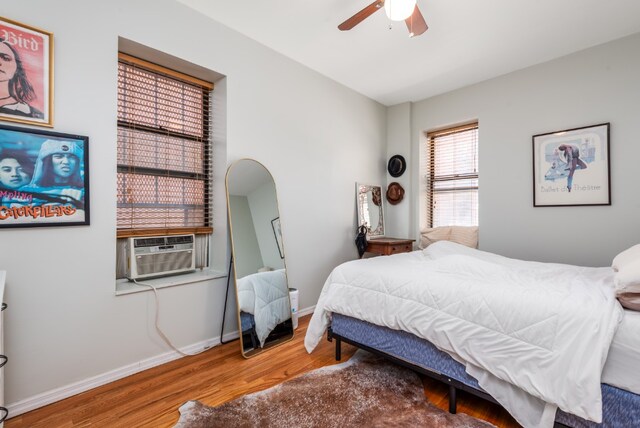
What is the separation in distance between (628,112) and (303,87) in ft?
9.74

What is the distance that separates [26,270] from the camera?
1766mm

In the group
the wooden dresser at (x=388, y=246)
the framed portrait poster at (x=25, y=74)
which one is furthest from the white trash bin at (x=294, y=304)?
the framed portrait poster at (x=25, y=74)

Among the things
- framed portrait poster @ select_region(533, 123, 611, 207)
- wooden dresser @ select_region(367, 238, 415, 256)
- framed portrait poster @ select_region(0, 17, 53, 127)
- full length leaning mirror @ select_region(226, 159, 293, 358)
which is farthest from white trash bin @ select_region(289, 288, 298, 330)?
framed portrait poster @ select_region(533, 123, 611, 207)

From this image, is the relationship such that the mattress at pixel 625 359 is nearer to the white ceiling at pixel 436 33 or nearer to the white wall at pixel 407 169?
the white ceiling at pixel 436 33

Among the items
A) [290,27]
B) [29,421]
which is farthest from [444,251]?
[29,421]

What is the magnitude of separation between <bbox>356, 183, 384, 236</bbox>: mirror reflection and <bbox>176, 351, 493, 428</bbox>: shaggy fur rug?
218 centimetres

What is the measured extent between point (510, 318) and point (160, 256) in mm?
2361

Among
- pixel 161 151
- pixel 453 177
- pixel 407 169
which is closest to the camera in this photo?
pixel 161 151

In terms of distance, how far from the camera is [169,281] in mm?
2383

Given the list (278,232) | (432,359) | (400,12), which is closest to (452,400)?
(432,359)

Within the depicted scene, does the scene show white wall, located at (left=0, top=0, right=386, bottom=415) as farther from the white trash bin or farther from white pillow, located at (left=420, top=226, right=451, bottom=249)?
white pillow, located at (left=420, top=226, right=451, bottom=249)

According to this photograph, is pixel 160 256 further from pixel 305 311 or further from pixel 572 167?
pixel 572 167

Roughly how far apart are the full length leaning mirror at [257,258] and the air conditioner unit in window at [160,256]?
0.39 metres

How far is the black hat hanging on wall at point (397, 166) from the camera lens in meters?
4.24
